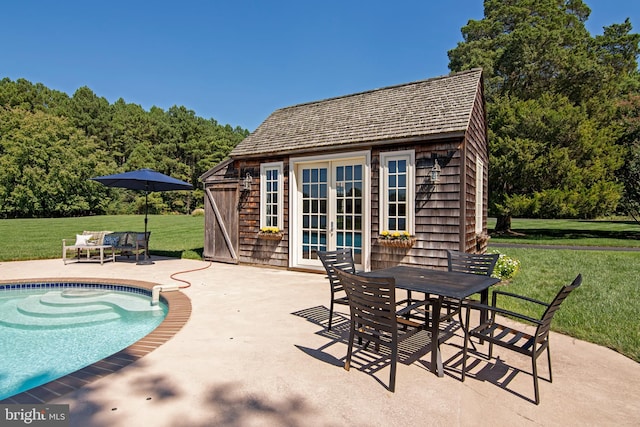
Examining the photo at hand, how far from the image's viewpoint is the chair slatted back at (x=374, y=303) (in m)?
2.58

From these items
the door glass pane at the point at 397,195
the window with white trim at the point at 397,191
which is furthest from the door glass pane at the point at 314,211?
the door glass pane at the point at 397,195

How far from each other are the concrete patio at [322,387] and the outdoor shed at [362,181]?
3112 mm

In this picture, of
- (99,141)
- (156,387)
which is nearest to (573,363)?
(156,387)

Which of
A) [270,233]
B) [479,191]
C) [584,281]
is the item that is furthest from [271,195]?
[584,281]

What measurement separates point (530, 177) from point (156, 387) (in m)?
17.1

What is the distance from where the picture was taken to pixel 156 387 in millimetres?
2621

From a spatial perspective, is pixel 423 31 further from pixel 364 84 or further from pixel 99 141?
pixel 99 141

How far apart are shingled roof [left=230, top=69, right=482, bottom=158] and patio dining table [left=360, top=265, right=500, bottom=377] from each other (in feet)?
11.3

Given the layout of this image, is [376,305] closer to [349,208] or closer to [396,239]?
[396,239]

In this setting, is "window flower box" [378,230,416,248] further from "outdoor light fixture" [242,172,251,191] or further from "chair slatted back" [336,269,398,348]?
"chair slatted back" [336,269,398,348]

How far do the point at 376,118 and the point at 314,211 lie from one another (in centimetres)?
250

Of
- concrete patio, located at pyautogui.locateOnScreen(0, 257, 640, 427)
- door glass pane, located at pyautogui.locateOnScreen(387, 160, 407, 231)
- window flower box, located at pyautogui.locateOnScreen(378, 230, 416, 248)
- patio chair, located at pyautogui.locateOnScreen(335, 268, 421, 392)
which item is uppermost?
door glass pane, located at pyautogui.locateOnScreen(387, 160, 407, 231)

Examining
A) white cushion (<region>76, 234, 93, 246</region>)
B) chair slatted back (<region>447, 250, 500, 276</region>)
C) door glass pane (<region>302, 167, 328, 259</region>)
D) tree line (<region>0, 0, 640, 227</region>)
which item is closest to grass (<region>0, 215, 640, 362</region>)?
chair slatted back (<region>447, 250, 500, 276</region>)

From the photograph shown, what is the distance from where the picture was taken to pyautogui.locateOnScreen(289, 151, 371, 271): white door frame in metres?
7.11
